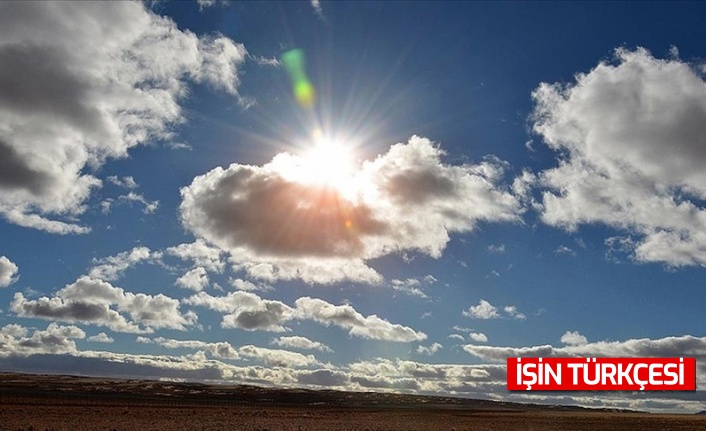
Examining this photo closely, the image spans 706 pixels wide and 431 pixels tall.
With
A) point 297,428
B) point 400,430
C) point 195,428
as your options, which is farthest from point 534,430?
point 195,428

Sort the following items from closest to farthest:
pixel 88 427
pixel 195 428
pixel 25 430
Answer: pixel 25 430, pixel 88 427, pixel 195 428

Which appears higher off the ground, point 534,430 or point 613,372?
point 613,372

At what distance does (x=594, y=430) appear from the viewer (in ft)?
254

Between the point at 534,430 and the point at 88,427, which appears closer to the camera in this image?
the point at 88,427

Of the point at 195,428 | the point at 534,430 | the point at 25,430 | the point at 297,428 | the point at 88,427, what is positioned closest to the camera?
the point at 25,430

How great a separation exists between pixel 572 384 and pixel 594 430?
3095 cm

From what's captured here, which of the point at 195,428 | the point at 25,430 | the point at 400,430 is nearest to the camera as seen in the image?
the point at 25,430

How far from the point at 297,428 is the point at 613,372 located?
1183 inches

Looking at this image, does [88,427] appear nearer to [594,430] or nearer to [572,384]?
[572,384]

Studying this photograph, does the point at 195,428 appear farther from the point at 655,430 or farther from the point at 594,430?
the point at 655,430

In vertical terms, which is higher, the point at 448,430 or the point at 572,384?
the point at 572,384

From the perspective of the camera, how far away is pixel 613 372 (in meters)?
51.3

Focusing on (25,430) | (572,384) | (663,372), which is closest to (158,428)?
(25,430)

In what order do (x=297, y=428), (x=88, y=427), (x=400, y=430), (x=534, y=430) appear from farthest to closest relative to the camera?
1. (x=534, y=430)
2. (x=400, y=430)
3. (x=297, y=428)
4. (x=88, y=427)
